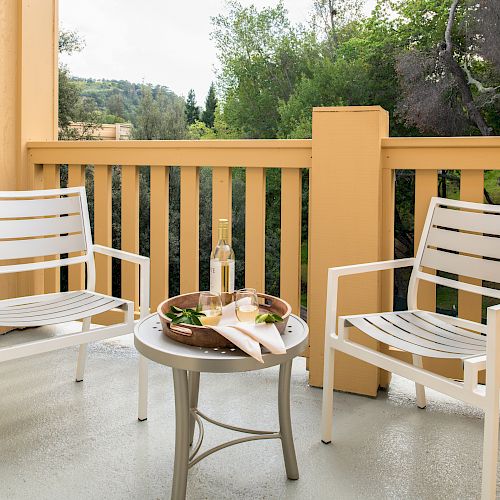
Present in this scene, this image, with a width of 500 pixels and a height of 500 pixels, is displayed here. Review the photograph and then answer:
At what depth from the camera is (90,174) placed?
19.8ft

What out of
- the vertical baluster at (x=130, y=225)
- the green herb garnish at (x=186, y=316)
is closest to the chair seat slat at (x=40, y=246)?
the vertical baluster at (x=130, y=225)

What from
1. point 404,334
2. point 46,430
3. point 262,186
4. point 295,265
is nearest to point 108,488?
point 46,430

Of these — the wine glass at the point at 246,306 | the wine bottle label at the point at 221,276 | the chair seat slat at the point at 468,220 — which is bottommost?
the wine glass at the point at 246,306

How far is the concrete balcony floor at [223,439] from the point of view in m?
1.67

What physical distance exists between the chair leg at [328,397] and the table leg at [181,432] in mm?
582

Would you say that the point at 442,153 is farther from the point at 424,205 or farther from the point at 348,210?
the point at 348,210

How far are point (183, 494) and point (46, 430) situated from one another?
0.72 metres

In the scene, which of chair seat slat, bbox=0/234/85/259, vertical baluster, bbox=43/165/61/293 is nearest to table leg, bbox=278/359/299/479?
chair seat slat, bbox=0/234/85/259

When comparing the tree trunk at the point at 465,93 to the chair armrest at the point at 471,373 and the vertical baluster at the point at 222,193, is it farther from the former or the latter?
the chair armrest at the point at 471,373

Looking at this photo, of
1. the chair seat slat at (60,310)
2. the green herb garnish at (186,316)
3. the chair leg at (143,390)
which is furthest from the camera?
the chair leg at (143,390)

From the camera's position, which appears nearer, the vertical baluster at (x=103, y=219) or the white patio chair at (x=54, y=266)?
the white patio chair at (x=54, y=266)

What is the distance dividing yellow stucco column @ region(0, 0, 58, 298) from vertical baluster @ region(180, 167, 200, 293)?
91 cm

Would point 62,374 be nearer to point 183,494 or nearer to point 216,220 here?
point 216,220

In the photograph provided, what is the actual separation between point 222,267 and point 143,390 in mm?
610
